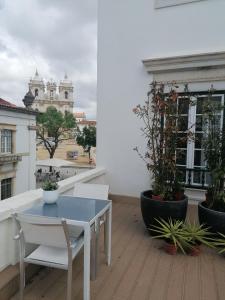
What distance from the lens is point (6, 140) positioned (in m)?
15.9

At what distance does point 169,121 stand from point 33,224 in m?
2.28

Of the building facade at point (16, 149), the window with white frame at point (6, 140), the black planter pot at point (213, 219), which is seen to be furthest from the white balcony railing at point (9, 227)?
the window with white frame at point (6, 140)

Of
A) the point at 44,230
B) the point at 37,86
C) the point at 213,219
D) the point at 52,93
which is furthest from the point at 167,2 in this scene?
the point at 52,93

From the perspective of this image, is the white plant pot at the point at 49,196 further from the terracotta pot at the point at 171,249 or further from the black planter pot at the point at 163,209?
the terracotta pot at the point at 171,249

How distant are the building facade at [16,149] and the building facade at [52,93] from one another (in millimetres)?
37350

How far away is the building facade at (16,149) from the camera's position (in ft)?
50.5

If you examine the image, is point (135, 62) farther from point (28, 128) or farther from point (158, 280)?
point (28, 128)

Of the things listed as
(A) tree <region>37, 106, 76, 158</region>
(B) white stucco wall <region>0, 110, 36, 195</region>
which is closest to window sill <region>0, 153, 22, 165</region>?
(B) white stucco wall <region>0, 110, 36, 195</region>

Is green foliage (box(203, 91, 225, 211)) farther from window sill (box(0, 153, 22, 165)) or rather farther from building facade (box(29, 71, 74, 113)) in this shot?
building facade (box(29, 71, 74, 113))

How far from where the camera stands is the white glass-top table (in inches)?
77.2

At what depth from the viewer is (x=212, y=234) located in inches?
120

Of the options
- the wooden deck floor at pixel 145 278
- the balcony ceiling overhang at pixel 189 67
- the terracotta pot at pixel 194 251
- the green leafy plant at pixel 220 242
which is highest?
the balcony ceiling overhang at pixel 189 67

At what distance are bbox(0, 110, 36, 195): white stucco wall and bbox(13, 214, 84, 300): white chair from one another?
48.8ft

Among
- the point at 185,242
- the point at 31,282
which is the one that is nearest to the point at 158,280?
the point at 185,242
